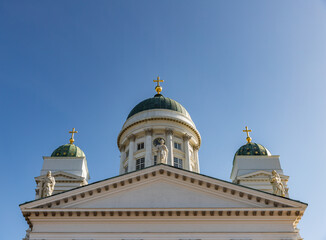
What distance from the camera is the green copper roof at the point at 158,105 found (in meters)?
43.9

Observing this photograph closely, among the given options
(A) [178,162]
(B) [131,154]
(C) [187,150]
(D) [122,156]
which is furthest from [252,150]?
(D) [122,156]

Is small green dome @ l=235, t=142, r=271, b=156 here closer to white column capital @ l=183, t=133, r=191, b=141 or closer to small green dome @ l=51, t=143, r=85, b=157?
white column capital @ l=183, t=133, r=191, b=141

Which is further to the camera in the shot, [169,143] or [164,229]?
[169,143]

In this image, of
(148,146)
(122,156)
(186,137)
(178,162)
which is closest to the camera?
(148,146)

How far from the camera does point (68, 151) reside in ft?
131

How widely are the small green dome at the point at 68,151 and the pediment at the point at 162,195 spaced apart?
15.3 meters

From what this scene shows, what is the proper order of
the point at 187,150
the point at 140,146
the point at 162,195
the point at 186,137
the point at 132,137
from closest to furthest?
the point at 162,195 → the point at 187,150 → the point at 140,146 → the point at 132,137 → the point at 186,137

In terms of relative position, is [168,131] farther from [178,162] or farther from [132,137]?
[132,137]

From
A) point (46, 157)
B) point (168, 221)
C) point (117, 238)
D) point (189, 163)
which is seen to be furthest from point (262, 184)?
point (46, 157)

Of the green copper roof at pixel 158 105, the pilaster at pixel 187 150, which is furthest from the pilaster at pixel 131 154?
the pilaster at pixel 187 150

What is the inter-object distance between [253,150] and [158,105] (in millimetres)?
10789

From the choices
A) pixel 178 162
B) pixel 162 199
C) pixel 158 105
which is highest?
pixel 158 105

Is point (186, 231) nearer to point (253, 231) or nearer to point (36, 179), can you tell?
point (253, 231)

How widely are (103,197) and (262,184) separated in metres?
16.1
